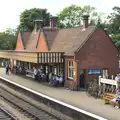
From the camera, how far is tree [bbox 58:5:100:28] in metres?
90.3

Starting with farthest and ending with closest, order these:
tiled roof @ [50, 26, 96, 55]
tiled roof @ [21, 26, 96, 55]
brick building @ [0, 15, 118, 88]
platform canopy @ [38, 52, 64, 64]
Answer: platform canopy @ [38, 52, 64, 64]
tiled roof @ [21, 26, 96, 55]
tiled roof @ [50, 26, 96, 55]
brick building @ [0, 15, 118, 88]

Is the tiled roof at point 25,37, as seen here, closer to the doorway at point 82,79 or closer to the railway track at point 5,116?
the doorway at point 82,79

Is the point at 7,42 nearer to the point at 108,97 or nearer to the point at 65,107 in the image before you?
the point at 108,97

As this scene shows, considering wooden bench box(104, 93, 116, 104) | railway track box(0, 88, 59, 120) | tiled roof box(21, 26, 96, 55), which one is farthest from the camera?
tiled roof box(21, 26, 96, 55)

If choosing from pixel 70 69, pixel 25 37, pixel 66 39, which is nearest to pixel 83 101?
pixel 70 69

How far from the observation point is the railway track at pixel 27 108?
20328mm

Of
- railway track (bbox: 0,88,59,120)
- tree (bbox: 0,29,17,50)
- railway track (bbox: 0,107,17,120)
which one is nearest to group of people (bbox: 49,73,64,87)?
railway track (bbox: 0,88,59,120)

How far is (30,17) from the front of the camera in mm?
90625

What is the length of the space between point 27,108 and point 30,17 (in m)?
68.5

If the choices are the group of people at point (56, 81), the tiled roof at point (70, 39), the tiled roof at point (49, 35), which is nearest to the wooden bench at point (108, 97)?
the tiled roof at point (70, 39)

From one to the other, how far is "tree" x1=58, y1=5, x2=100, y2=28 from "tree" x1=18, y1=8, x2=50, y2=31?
425cm

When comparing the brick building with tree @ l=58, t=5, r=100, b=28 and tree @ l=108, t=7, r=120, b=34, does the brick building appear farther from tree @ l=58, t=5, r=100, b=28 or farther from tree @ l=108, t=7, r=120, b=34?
tree @ l=58, t=5, r=100, b=28

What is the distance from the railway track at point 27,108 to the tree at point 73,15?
61335mm

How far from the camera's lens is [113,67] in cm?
3014
